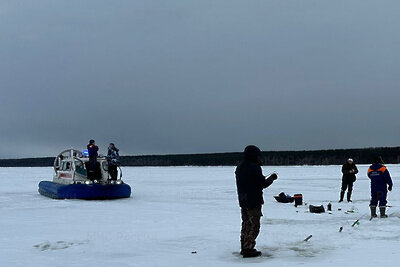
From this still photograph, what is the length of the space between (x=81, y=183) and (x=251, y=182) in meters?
11.8

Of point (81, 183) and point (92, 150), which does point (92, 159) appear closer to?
point (92, 150)

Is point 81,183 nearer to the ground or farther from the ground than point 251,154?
nearer to the ground

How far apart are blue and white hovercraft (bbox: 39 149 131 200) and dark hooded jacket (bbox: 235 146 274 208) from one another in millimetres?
10843

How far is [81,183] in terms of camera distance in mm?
18094

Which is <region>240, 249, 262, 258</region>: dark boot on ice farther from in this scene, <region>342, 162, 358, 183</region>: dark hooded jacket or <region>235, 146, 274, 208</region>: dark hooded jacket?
<region>342, 162, 358, 183</region>: dark hooded jacket

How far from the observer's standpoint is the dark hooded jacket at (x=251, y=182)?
7.49 meters

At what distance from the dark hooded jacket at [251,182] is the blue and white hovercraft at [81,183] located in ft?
35.6

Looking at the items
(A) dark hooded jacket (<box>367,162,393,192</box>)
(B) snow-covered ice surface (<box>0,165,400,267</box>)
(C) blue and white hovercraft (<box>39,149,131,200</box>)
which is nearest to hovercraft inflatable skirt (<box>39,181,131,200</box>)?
(C) blue and white hovercraft (<box>39,149,131,200</box>)

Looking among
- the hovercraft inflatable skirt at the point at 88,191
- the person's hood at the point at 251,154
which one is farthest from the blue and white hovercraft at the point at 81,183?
the person's hood at the point at 251,154

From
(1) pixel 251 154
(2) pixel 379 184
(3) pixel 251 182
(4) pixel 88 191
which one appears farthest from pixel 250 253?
(4) pixel 88 191

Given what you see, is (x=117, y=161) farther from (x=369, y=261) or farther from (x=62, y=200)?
(x=369, y=261)

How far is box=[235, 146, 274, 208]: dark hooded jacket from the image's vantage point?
7489 mm

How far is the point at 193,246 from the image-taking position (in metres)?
8.51

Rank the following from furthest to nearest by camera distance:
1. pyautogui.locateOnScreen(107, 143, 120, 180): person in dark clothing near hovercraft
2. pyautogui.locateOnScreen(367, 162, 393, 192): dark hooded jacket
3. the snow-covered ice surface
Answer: pyautogui.locateOnScreen(107, 143, 120, 180): person in dark clothing near hovercraft, pyautogui.locateOnScreen(367, 162, 393, 192): dark hooded jacket, the snow-covered ice surface
